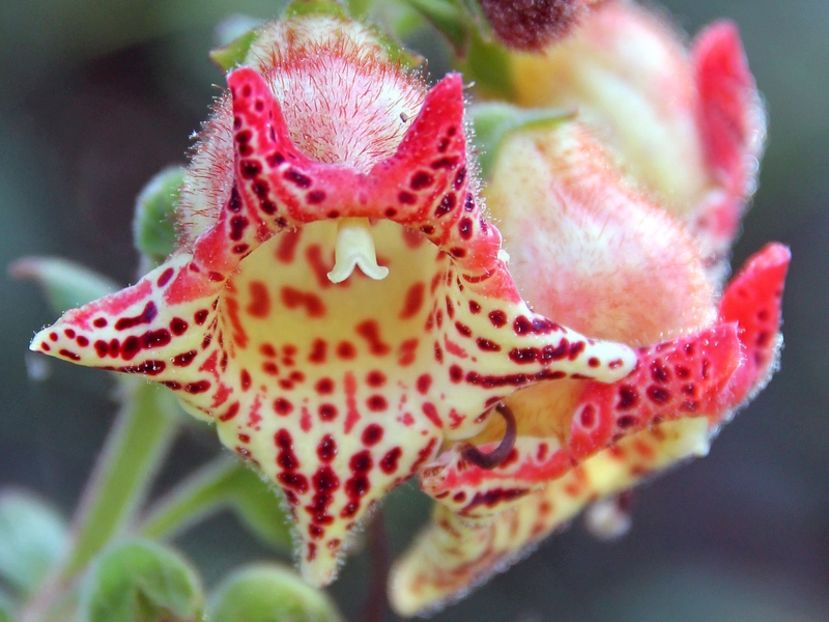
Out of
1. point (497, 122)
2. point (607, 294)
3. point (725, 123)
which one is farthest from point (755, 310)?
point (725, 123)

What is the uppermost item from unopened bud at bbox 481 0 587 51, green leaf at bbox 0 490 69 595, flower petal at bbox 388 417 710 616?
unopened bud at bbox 481 0 587 51

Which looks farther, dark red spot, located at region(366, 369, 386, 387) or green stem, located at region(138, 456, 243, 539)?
green stem, located at region(138, 456, 243, 539)

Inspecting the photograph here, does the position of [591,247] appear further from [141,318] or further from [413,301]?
[141,318]

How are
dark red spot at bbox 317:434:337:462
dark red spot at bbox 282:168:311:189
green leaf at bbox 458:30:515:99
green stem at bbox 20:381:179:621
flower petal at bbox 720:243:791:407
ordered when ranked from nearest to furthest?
dark red spot at bbox 282:168:311:189
dark red spot at bbox 317:434:337:462
flower petal at bbox 720:243:791:407
green leaf at bbox 458:30:515:99
green stem at bbox 20:381:179:621

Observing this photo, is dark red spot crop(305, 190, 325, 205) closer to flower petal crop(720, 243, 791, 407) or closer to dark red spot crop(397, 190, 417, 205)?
dark red spot crop(397, 190, 417, 205)

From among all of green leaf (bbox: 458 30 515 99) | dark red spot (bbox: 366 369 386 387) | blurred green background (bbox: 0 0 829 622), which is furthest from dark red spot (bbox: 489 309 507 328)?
blurred green background (bbox: 0 0 829 622)

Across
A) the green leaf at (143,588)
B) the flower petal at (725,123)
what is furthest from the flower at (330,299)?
the flower petal at (725,123)

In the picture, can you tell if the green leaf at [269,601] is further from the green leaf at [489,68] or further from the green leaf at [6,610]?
the green leaf at [489,68]
